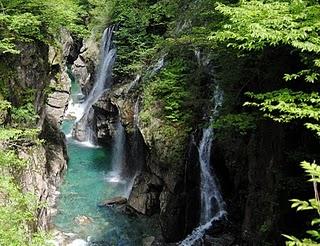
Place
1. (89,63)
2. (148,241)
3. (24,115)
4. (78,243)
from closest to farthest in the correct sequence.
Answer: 1. (24,115)
2. (78,243)
3. (148,241)
4. (89,63)

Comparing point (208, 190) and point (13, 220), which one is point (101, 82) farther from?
point (13, 220)

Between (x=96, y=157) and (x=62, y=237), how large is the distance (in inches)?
334

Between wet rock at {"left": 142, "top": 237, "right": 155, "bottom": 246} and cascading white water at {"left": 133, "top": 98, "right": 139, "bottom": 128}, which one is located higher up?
cascading white water at {"left": 133, "top": 98, "right": 139, "bottom": 128}

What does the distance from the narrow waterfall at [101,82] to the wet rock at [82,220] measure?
926 centimetres

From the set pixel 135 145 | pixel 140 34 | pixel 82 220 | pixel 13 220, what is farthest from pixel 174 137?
pixel 140 34

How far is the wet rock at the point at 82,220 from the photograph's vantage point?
15555 millimetres

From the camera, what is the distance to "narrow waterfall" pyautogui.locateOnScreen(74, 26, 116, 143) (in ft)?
81.1

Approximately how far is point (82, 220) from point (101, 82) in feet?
38.7

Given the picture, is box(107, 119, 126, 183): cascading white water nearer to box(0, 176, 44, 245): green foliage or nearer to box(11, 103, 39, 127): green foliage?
Result: box(11, 103, 39, 127): green foliage

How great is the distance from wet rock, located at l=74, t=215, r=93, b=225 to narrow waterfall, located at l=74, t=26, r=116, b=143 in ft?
30.4

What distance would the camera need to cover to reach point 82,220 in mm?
15680

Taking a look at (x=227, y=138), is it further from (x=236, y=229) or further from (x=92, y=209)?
(x=92, y=209)

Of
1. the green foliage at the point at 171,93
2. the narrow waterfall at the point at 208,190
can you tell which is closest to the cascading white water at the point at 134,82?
the green foliage at the point at 171,93

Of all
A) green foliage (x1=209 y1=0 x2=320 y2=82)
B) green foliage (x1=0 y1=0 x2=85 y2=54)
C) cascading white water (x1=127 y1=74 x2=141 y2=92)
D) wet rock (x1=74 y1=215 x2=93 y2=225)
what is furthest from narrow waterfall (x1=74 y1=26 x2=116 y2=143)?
green foliage (x1=209 y1=0 x2=320 y2=82)
